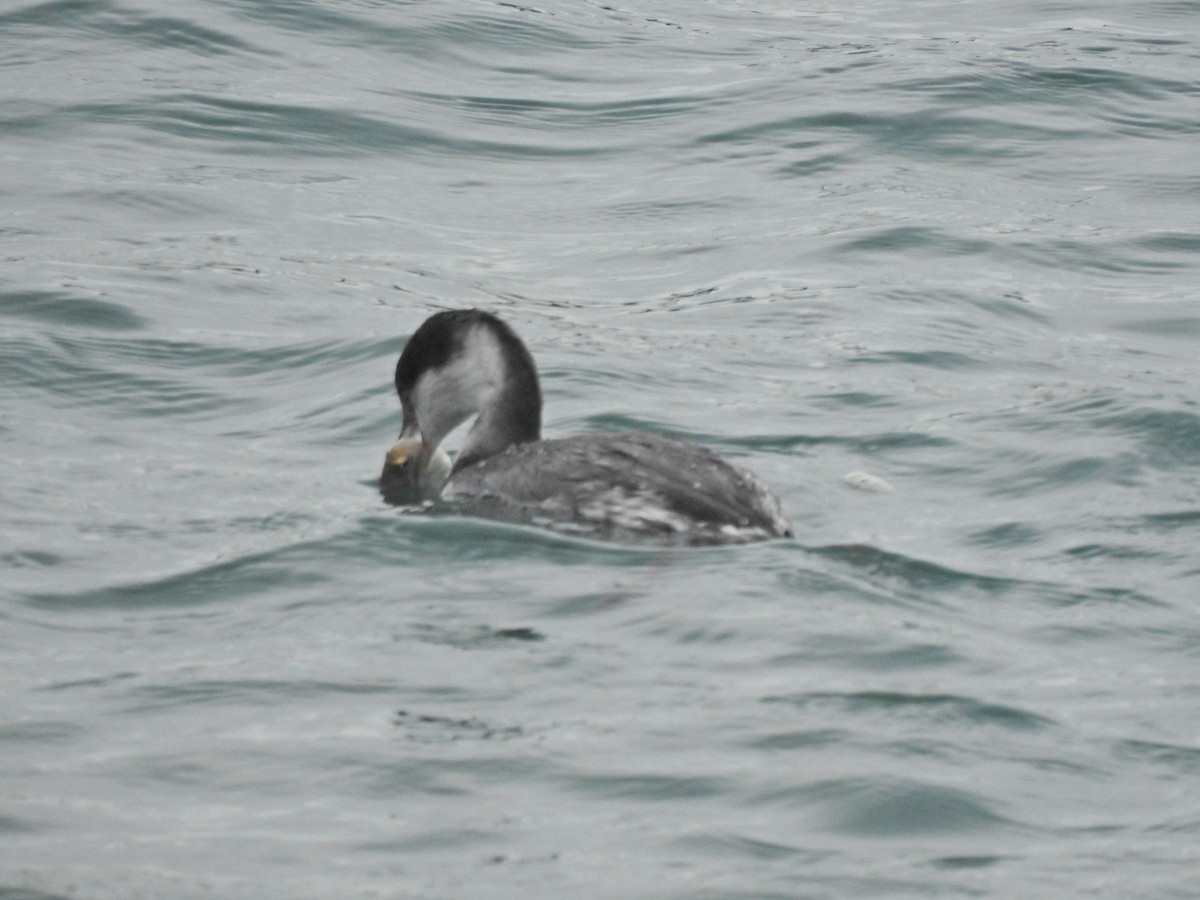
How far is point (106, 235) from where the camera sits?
573 inches

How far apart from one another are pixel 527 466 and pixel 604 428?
206 cm

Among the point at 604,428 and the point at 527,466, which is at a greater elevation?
the point at 527,466

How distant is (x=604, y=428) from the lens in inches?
446

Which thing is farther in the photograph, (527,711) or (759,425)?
(759,425)

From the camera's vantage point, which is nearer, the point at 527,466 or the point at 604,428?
the point at 527,466

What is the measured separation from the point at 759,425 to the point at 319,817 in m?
5.01

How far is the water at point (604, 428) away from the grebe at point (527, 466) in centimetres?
17

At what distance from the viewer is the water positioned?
6.63m

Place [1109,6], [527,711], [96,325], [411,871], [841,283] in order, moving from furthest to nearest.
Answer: [1109,6] → [841,283] → [96,325] → [527,711] → [411,871]

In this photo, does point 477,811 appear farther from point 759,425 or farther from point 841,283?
point 841,283

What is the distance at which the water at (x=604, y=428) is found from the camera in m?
6.63

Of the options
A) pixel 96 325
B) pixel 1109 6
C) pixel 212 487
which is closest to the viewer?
pixel 212 487

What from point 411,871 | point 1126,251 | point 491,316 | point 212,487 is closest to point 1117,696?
point 411,871

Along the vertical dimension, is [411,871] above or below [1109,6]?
below
